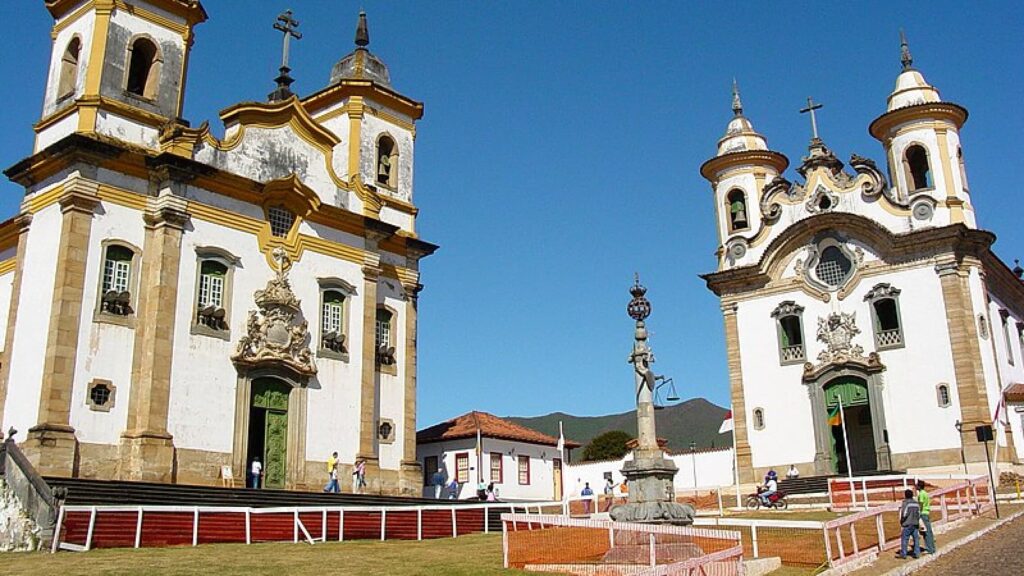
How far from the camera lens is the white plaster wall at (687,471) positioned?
36.6 metres

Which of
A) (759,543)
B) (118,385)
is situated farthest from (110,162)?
(759,543)

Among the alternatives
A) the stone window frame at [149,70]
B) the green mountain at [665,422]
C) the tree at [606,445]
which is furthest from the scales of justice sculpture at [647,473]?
the green mountain at [665,422]

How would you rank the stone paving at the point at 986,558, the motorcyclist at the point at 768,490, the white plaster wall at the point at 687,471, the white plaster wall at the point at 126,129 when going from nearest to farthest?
the stone paving at the point at 986,558 < the white plaster wall at the point at 126,129 < the motorcyclist at the point at 768,490 < the white plaster wall at the point at 687,471

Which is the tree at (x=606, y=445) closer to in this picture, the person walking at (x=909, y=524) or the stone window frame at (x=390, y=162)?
the stone window frame at (x=390, y=162)

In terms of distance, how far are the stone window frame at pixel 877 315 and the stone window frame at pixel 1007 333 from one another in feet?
15.8

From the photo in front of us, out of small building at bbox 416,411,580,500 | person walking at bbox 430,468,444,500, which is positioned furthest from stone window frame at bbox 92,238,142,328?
small building at bbox 416,411,580,500

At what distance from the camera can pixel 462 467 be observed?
37531 millimetres

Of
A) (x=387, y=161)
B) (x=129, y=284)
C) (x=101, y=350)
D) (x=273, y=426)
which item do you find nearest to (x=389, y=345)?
(x=273, y=426)

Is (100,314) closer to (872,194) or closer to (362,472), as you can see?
(362,472)

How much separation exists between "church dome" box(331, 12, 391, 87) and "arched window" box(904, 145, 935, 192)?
59.9 feet

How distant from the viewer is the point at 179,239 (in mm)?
23984

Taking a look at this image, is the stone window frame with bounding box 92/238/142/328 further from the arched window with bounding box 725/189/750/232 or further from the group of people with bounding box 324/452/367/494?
the arched window with bounding box 725/189/750/232

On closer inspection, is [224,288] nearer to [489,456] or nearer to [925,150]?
[489,456]

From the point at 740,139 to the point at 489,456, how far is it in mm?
16047
